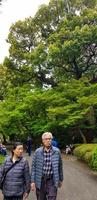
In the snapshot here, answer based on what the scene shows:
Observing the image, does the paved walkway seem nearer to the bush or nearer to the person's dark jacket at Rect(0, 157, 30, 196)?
the bush

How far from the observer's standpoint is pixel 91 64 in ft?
143

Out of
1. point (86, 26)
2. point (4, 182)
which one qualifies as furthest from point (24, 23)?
point (4, 182)

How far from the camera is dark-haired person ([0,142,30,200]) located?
7906 millimetres

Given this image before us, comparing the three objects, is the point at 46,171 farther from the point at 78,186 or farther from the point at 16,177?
the point at 78,186

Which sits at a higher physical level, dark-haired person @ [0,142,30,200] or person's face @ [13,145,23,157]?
person's face @ [13,145,23,157]

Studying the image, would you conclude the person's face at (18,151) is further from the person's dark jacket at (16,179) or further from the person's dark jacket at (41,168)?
the person's dark jacket at (41,168)

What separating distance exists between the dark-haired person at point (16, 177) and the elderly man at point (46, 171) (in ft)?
2.78

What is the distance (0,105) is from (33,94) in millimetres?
5435

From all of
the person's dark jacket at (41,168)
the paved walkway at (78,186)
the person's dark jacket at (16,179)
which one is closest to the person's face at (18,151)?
the person's dark jacket at (16,179)

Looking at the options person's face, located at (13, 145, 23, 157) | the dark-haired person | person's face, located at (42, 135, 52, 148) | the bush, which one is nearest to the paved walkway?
the bush

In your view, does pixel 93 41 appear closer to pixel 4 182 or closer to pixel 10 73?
pixel 10 73

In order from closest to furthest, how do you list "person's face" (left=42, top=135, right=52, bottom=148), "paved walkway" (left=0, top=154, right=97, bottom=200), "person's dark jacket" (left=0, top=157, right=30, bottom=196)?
1. "person's dark jacket" (left=0, top=157, right=30, bottom=196)
2. "person's face" (left=42, top=135, right=52, bottom=148)
3. "paved walkway" (left=0, top=154, right=97, bottom=200)

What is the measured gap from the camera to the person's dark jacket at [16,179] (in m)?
7.90

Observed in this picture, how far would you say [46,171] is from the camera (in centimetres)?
888
